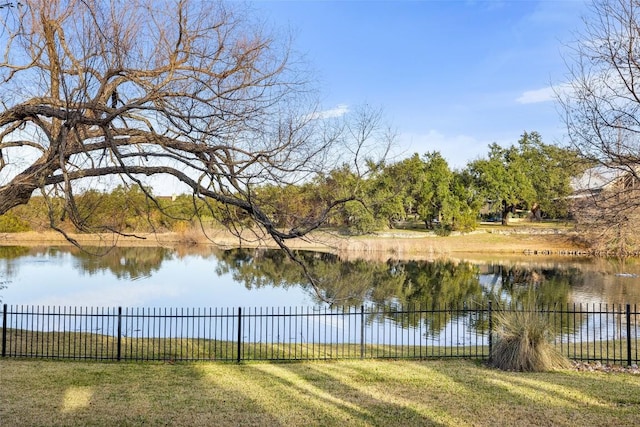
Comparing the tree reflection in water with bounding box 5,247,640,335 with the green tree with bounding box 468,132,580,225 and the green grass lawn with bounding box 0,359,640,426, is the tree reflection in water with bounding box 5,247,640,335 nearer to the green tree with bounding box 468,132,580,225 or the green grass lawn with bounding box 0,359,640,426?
the green grass lawn with bounding box 0,359,640,426

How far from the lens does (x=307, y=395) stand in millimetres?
7742

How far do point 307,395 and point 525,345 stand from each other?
4.26 meters

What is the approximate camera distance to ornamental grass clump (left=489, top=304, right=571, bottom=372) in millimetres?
9602

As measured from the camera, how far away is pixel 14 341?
1209 cm

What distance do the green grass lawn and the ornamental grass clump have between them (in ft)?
1.21

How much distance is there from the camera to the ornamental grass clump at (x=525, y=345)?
960 centimetres

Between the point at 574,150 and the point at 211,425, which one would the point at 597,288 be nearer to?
the point at 574,150

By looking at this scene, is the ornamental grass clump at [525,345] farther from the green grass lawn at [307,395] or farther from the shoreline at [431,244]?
the shoreline at [431,244]

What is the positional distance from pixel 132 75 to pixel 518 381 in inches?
283

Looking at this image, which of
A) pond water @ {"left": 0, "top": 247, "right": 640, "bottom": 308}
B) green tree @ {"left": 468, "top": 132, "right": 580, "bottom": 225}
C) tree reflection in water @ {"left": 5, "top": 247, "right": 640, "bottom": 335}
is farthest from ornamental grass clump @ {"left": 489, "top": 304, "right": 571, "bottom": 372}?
green tree @ {"left": 468, "top": 132, "right": 580, "bottom": 225}

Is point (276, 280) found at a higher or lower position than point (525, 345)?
lower

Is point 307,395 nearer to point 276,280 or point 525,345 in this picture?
point 525,345

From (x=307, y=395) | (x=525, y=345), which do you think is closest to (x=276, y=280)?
(x=525, y=345)

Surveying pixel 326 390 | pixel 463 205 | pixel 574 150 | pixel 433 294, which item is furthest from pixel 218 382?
pixel 463 205
